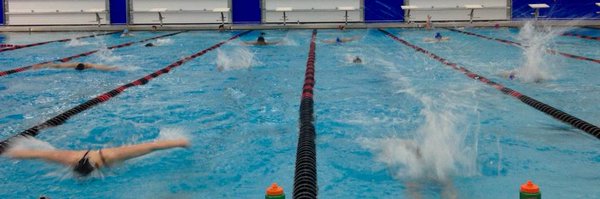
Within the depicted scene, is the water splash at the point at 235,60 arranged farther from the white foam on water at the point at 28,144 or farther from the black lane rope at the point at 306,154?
the white foam on water at the point at 28,144

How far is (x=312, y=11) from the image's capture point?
1747 centimetres

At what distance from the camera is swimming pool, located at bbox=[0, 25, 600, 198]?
3178 millimetres

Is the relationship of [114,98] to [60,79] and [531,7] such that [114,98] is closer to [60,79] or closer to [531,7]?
[60,79]

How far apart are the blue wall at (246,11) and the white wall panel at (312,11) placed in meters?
0.24

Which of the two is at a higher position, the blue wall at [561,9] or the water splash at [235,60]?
the blue wall at [561,9]

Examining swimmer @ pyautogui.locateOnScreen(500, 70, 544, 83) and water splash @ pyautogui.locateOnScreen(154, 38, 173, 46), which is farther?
water splash @ pyautogui.locateOnScreen(154, 38, 173, 46)

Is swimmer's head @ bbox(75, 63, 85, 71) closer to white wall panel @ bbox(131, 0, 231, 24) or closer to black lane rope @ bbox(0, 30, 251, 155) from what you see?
black lane rope @ bbox(0, 30, 251, 155)

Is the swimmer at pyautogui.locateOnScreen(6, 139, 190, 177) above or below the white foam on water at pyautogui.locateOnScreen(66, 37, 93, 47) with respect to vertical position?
below

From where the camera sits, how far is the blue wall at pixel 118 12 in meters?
17.9

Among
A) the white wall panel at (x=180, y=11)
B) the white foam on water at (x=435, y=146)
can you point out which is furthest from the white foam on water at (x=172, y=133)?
the white wall panel at (x=180, y=11)

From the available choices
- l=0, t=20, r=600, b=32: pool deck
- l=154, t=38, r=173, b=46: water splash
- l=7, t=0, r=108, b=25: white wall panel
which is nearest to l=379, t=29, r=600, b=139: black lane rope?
l=154, t=38, r=173, b=46: water splash

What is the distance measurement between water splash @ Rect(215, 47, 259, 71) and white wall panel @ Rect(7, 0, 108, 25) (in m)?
9.40

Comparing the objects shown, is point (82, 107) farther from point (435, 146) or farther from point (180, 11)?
point (180, 11)

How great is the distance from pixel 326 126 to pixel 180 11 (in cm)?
1377
